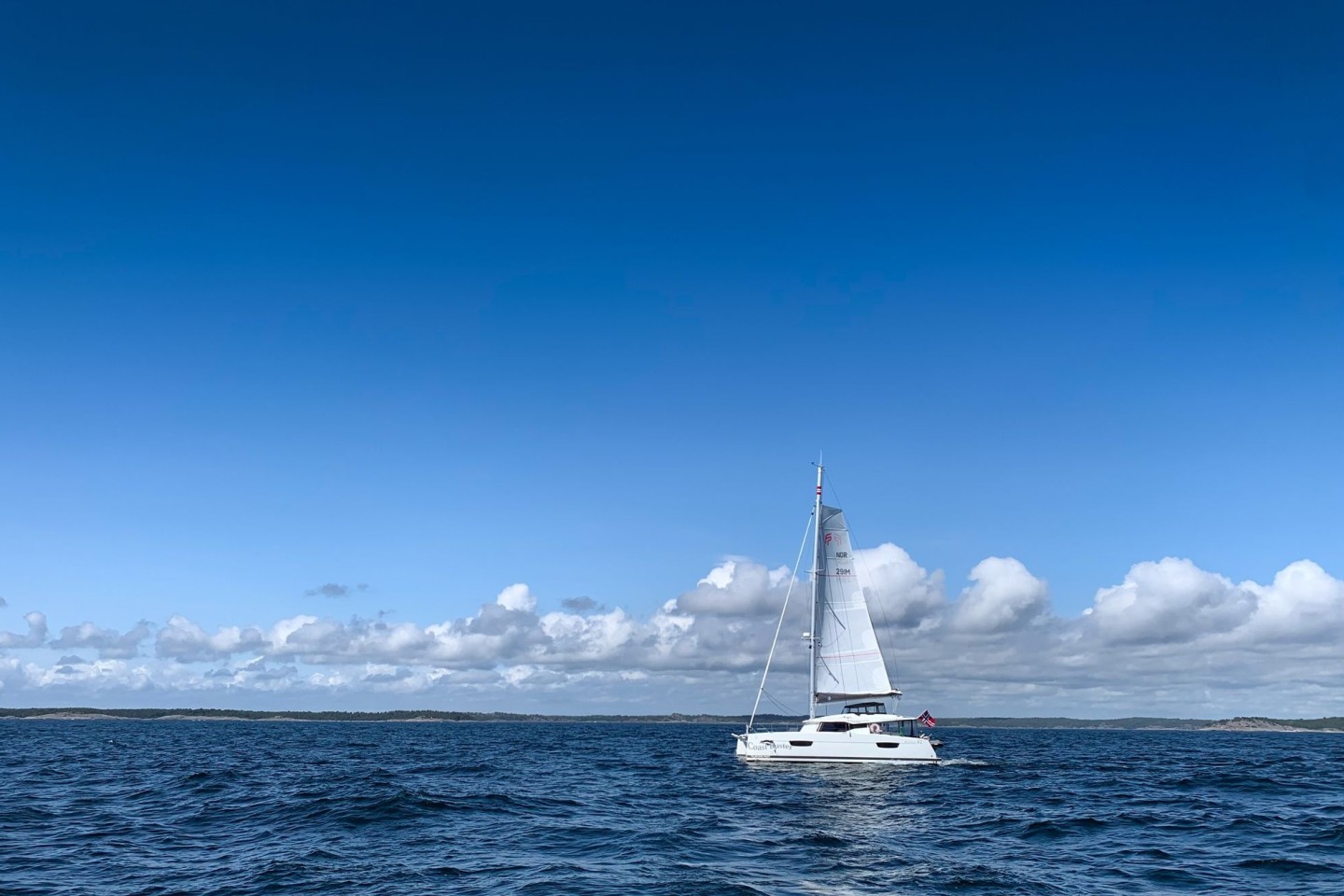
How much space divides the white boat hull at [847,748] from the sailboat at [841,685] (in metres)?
0.06

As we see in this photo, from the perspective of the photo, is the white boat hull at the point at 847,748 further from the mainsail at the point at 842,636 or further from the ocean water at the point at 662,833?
the mainsail at the point at 842,636

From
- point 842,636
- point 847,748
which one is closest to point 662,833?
point 847,748

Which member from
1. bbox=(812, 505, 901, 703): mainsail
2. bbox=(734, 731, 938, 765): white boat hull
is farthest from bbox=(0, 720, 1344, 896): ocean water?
bbox=(812, 505, 901, 703): mainsail

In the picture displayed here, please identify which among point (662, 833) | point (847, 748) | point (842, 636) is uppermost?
point (842, 636)

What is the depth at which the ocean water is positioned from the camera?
27.3 m

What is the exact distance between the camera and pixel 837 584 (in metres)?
69.4

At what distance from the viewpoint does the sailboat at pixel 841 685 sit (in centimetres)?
6375

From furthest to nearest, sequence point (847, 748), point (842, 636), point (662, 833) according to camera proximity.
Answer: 1. point (842, 636)
2. point (847, 748)
3. point (662, 833)

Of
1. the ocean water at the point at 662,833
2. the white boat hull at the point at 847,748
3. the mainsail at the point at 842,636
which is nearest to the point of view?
the ocean water at the point at 662,833

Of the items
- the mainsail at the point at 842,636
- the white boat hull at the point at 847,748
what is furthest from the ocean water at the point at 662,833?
the mainsail at the point at 842,636

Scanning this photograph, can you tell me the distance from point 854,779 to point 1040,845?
74.5ft

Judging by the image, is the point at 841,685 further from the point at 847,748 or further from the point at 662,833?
the point at 662,833

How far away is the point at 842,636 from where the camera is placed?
68438mm

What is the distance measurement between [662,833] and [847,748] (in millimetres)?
30315
